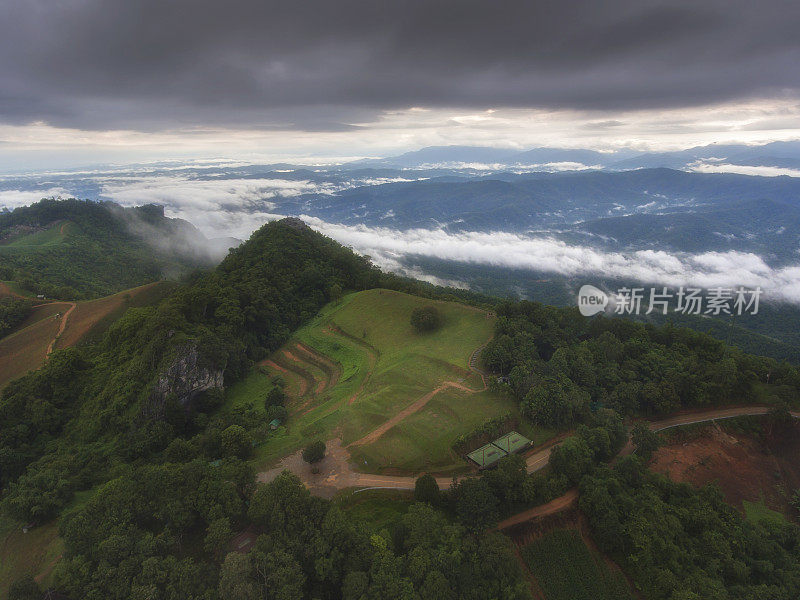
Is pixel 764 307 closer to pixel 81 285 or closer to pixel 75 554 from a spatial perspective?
pixel 75 554

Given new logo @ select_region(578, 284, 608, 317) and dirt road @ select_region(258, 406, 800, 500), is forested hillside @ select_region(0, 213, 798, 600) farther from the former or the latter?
new logo @ select_region(578, 284, 608, 317)

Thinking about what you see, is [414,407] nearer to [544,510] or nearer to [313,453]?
[313,453]

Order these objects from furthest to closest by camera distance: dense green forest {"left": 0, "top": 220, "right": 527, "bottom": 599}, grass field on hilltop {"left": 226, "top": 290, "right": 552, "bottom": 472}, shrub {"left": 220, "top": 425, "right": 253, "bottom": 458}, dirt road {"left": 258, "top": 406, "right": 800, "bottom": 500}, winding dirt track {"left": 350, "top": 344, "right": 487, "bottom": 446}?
winding dirt track {"left": 350, "top": 344, "right": 487, "bottom": 446}, grass field on hilltop {"left": 226, "top": 290, "right": 552, "bottom": 472}, shrub {"left": 220, "top": 425, "right": 253, "bottom": 458}, dirt road {"left": 258, "top": 406, "right": 800, "bottom": 500}, dense green forest {"left": 0, "top": 220, "right": 527, "bottom": 599}

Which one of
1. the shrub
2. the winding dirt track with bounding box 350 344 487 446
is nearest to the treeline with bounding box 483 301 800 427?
the winding dirt track with bounding box 350 344 487 446

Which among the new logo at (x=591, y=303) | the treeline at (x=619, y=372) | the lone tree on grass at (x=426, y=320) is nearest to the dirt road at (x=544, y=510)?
the treeline at (x=619, y=372)

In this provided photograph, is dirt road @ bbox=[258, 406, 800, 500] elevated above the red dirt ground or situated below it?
above

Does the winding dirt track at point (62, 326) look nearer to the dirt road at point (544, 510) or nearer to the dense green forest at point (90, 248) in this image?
the dense green forest at point (90, 248)

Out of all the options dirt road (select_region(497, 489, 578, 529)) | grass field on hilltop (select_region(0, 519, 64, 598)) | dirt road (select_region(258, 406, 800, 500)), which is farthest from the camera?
dirt road (select_region(258, 406, 800, 500))

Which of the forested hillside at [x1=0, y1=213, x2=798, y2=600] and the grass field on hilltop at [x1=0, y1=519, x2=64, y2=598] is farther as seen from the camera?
the grass field on hilltop at [x1=0, y1=519, x2=64, y2=598]
